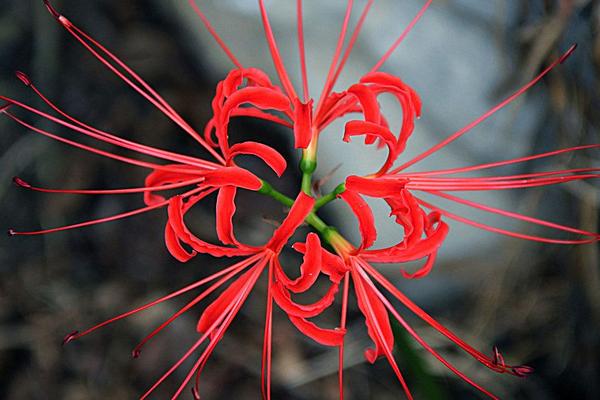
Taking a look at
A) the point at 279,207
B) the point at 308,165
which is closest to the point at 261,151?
the point at 308,165

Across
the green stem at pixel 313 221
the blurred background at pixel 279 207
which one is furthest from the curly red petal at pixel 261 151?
the blurred background at pixel 279 207

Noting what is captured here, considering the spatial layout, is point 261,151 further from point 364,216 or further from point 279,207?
point 279,207

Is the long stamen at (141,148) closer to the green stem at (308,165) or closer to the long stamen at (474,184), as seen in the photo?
the green stem at (308,165)

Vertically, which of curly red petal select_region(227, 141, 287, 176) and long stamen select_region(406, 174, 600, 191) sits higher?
long stamen select_region(406, 174, 600, 191)

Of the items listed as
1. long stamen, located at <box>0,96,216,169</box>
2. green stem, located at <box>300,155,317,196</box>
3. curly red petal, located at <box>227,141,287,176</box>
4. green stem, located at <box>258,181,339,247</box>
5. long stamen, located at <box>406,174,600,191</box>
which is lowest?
long stamen, located at <box>0,96,216,169</box>

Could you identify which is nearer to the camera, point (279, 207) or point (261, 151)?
point (261, 151)

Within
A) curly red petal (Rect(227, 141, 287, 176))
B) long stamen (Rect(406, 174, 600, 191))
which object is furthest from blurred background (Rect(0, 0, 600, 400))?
curly red petal (Rect(227, 141, 287, 176))

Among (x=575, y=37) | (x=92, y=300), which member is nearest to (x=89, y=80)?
(x=92, y=300)

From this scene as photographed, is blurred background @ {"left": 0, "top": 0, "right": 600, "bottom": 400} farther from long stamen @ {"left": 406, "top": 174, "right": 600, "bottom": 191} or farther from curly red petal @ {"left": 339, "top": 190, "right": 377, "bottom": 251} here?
curly red petal @ {"left": 339, "top": 190, "right": 377, "bottom": 251}
